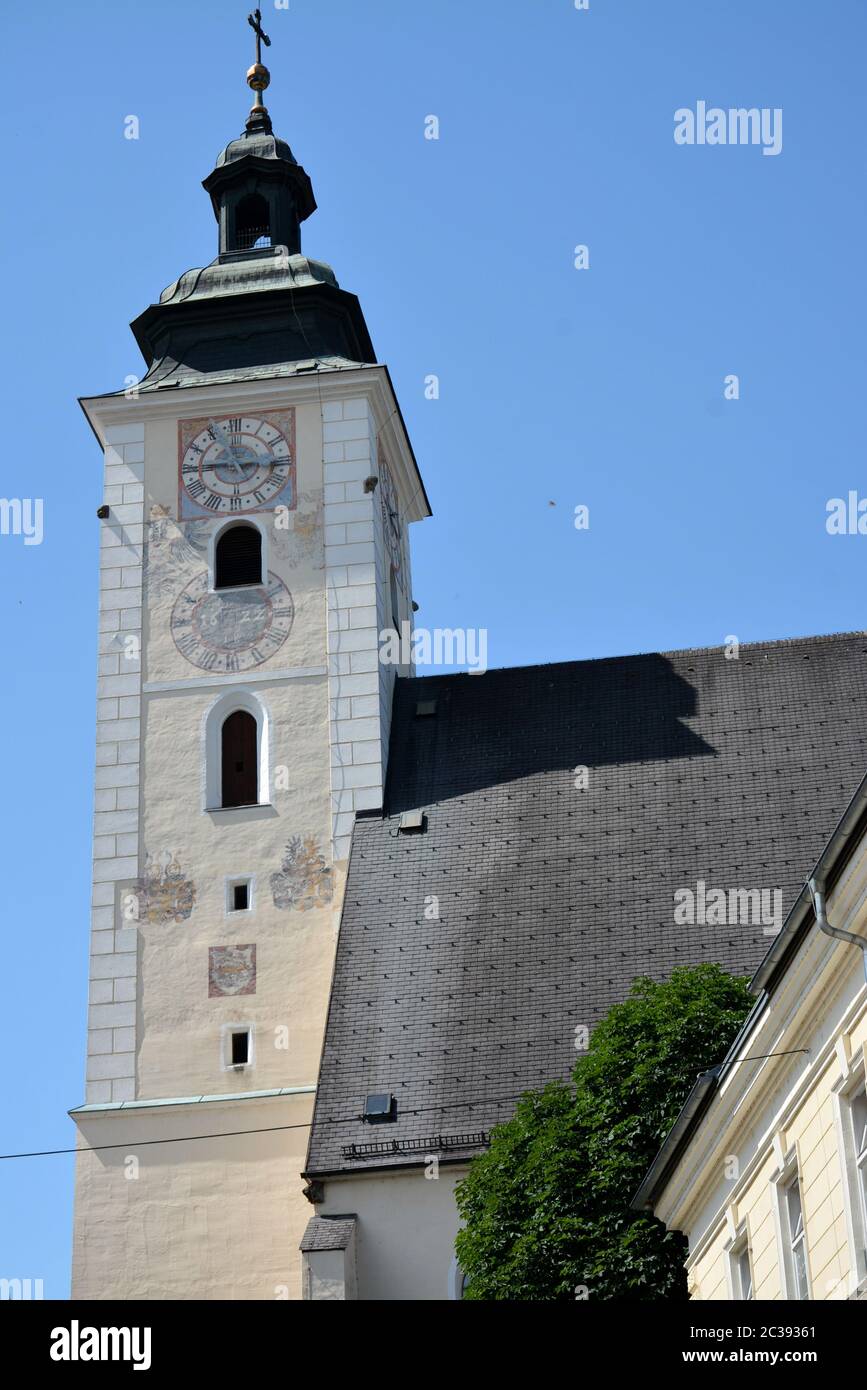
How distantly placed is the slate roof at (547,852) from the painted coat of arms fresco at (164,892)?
2153 millimetres

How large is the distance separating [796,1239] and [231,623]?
17731mm

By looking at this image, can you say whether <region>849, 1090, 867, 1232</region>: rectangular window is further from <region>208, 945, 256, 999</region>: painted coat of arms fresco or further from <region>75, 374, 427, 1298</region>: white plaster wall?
<region>208, 945, 256, 999</region>: painted coat of arms fresco

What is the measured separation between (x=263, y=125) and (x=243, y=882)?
13829 millimetres

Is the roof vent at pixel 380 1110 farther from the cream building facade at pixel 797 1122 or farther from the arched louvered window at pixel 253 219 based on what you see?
the arched louvered window at pixel 253 219

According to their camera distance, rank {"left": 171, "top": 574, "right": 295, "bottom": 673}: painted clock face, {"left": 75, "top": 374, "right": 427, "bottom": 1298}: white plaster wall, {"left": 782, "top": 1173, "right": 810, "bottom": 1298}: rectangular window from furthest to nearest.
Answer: {"left": 171, "top": 574, "right": 295, "bottom": 673}: painted clock face, {"left": 75, "top": 374, "right": 427, "bottom": 1298}: white plaster wall, {"left": 782, "top": 1173, "right": 810, "bottom": 1298}: rectangular window

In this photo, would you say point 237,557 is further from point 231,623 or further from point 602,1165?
point 602,1165

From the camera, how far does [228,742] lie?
99.5 feet

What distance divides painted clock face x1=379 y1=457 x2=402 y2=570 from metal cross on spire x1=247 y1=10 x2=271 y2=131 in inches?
280

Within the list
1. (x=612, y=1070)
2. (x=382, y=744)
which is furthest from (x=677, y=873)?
(x=612, y=1070)

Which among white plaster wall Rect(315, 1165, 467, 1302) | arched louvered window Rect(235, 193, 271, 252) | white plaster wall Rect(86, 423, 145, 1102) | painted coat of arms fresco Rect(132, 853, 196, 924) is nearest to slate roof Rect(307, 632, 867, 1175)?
white plaster wall Rect(315, 1165, 467, 1302)

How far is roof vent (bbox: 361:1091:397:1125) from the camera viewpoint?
2548 cm

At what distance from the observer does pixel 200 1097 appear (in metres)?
27.5
